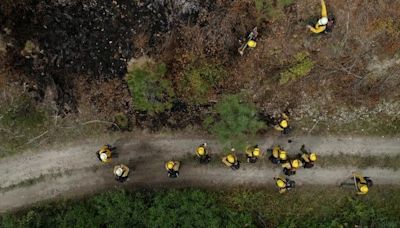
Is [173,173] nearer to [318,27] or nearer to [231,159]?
[231,159]

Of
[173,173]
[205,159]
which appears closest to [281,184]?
[205,159]

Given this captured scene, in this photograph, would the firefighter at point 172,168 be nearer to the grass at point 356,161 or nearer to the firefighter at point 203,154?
the firefighter at point 203,154

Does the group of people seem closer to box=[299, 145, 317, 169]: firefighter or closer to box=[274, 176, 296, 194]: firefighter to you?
box=[299, 145, 317, 169]: firefighter

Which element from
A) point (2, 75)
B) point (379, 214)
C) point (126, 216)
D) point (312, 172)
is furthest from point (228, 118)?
point (2, 75)

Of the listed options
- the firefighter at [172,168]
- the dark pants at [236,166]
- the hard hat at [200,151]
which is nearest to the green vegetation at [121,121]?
the firefighter at [172,168]

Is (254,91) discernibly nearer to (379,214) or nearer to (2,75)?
(379,214)


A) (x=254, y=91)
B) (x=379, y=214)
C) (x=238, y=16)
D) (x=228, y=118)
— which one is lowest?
(x=379, y=214)

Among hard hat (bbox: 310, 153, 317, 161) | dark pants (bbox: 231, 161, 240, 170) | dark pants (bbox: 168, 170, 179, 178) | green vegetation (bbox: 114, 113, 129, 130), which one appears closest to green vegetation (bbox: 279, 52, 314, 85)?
hard hat (bbox: 310, 153, 317, 161)
